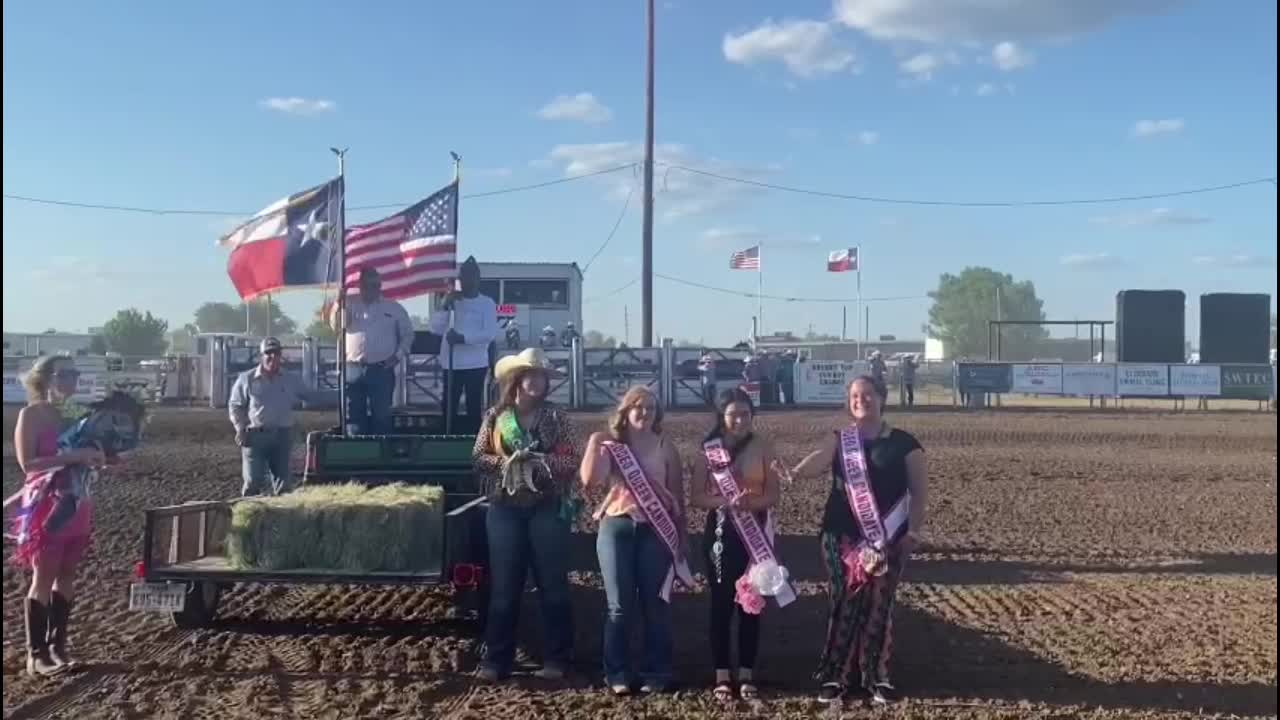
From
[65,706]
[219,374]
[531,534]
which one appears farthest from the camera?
[219,374]

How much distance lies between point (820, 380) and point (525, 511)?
26550 millimetres

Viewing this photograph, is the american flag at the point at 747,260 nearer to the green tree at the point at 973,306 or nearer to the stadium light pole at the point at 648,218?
the stadium light pole at the point at 648,218

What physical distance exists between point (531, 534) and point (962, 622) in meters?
3.32

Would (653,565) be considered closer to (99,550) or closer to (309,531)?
(309,531)

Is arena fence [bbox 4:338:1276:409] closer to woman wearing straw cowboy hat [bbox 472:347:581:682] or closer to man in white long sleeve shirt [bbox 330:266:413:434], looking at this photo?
man in white long sleeve shirt [bbox 330:266:413:434]

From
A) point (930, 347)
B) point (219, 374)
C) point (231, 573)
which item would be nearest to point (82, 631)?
point (231, 573)

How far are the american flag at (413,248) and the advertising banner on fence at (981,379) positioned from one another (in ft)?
83.2

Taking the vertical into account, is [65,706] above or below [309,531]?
below

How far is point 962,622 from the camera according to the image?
8.45m

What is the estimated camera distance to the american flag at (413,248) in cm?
1032

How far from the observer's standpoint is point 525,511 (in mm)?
6941

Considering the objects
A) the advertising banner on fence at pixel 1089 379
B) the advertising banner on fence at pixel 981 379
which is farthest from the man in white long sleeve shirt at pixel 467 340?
the advertising banner on fence at pixel 1089 379

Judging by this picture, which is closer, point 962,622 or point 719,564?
point 719,564

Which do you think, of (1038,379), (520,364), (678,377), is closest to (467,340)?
(520,364)
